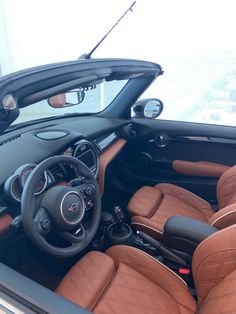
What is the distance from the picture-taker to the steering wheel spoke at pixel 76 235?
1.04 m

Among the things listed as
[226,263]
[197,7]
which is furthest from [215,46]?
[226,263]

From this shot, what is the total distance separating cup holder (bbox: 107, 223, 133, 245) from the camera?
1778mm

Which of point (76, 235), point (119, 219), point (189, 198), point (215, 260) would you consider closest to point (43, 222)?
point (76, 235)

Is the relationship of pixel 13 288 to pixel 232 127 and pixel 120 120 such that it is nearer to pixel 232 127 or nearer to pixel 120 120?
pixel 120 120

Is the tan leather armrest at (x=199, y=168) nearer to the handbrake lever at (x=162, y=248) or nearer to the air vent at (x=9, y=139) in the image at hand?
the handbrake lever at (x=162, y=248)

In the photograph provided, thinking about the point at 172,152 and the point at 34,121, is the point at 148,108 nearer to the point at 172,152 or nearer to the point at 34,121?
the point at 172,152

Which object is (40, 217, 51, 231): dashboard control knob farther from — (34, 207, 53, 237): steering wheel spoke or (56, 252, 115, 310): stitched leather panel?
(56, 252, 115, 310): stitched leather panel

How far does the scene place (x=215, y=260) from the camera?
0.92m

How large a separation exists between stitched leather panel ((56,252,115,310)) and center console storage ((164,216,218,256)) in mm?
299

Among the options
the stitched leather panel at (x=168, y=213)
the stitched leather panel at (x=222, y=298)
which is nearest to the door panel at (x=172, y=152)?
the stitched leather panel at (x=168, y=213)

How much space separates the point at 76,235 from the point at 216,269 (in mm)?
513

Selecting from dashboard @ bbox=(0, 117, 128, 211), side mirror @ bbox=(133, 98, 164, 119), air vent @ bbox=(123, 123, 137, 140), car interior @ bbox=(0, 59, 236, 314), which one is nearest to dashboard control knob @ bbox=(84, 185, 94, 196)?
car interior @ bbox=(0, 59, 236, 314)

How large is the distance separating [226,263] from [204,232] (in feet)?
0.83

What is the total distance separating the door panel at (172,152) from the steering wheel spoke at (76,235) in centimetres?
111
